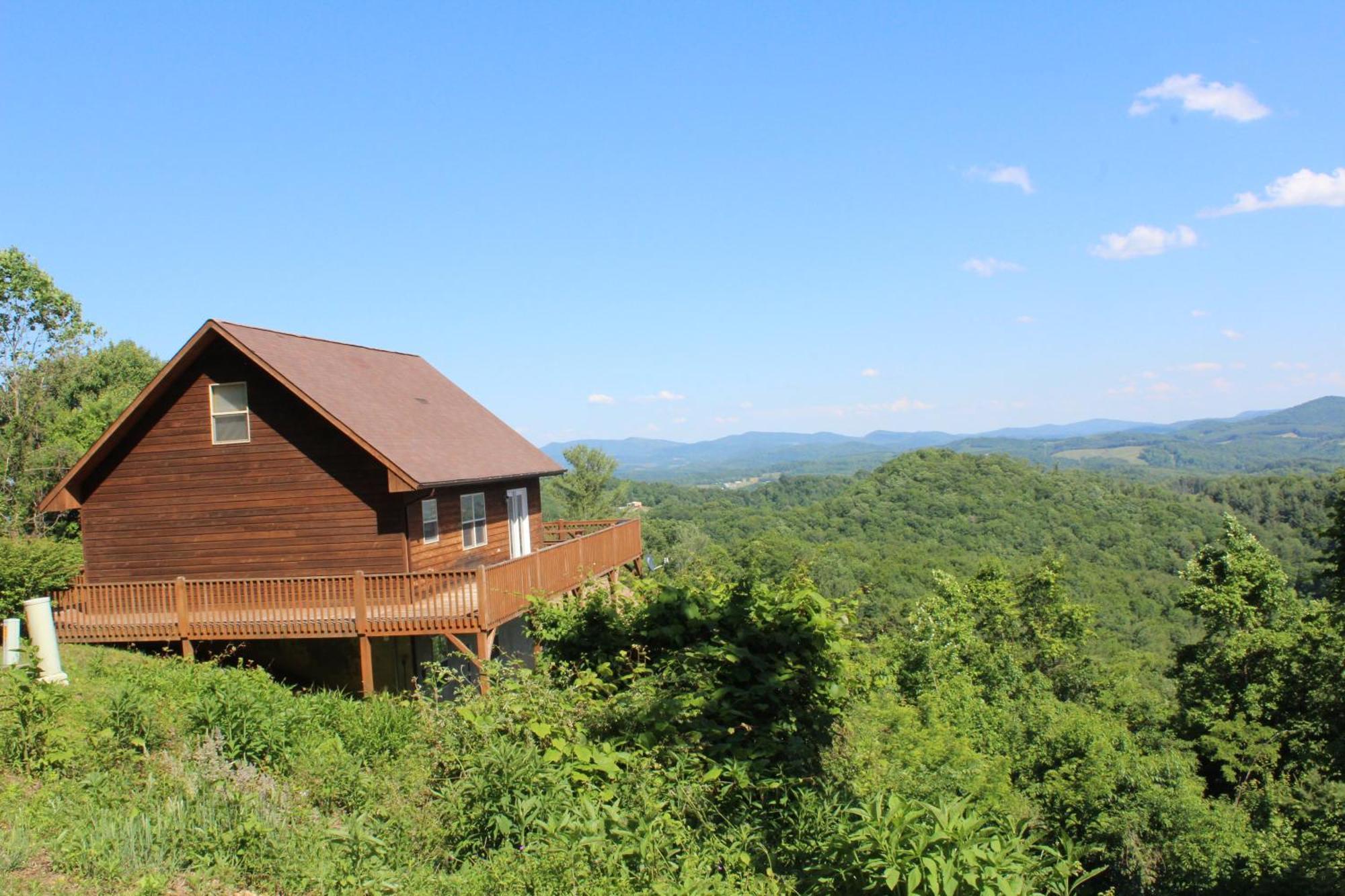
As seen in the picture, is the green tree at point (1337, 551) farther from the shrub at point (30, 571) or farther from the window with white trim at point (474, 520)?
the shrub at point (30, 571)

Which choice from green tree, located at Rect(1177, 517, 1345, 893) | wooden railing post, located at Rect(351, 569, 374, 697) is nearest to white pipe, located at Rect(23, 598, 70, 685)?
wooden railing post, located at Rect(351, 569, 374, 697)

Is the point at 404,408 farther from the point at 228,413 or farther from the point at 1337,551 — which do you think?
the point at 1337,551

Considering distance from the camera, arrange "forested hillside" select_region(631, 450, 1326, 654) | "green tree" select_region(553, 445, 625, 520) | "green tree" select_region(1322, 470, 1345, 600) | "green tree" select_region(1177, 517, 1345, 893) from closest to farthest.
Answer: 1. "green tree" select_region(1322, 470, 1345, 600)
2. "green tree" select_region(1177, 517, 1345, 893)
3. "green tree" select_region(553, 445, 625, 520)
4. "forested hillside" select_region(631, 450, 1326, 654)

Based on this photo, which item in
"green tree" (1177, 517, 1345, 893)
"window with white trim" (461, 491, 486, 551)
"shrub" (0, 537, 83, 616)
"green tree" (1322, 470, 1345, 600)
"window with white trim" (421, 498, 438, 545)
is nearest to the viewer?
"green tree" (1322, 470, 1345, 600)

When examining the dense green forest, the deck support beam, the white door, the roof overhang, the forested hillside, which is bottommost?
the forested hillside

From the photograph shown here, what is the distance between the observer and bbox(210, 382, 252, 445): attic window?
51.9 ft

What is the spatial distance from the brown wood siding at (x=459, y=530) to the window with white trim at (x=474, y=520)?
0.34 feet

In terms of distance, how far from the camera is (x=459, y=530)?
17.3 metres

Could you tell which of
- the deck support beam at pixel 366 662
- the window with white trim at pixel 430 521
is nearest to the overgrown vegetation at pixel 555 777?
the deck support beam at pixel 366 662

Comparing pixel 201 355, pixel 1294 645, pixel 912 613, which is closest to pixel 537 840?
pixel 201 355

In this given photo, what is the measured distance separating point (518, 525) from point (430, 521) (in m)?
4.01

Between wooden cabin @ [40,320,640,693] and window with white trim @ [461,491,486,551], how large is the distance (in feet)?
2.00

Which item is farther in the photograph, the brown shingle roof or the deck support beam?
the brown shingle roof

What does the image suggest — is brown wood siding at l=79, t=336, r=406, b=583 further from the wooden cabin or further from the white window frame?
the white window frame
